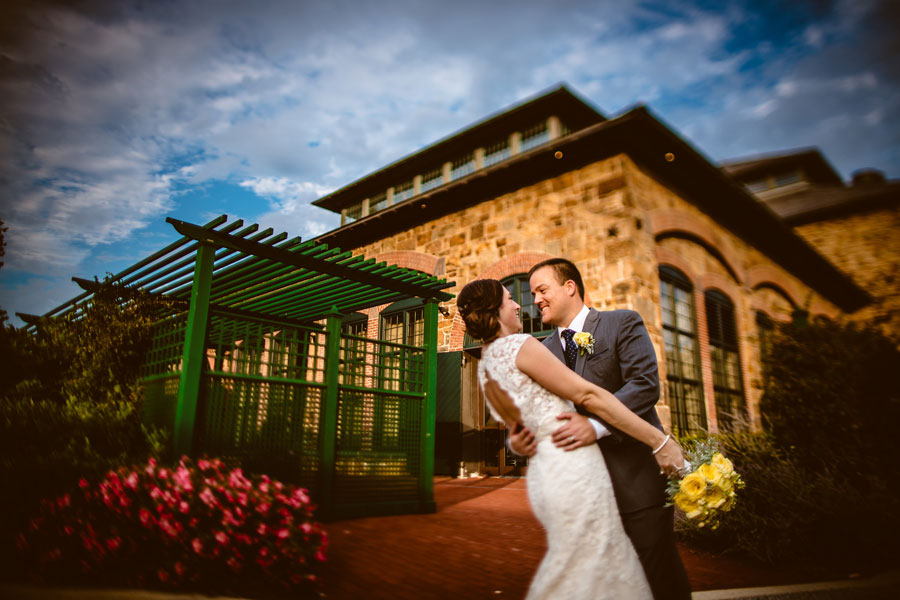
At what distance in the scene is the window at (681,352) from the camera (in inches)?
373

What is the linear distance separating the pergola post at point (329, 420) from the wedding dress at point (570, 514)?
352 centimetres

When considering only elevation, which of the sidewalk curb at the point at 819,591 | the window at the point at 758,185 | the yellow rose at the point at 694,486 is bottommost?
the sidewalk curb at the point at 819,591

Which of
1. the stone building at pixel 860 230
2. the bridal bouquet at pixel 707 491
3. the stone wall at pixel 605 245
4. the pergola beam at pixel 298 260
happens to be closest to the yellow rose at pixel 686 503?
the bridal bouquet at pixel 707 491

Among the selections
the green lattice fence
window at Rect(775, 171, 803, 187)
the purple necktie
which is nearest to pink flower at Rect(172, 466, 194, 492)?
the green lattice fence

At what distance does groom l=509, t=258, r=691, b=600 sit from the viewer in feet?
6.67

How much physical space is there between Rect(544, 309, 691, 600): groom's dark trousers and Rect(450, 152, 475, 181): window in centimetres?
974

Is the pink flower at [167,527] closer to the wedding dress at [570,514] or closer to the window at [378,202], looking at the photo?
the wedding dress at [570,514]

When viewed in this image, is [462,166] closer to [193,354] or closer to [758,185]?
[193,354]

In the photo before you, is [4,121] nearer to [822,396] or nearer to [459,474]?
[459,474]

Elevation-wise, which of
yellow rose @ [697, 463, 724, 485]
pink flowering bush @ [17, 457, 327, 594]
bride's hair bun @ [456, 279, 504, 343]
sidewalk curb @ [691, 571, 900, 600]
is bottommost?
sidewalk curb @ [691, 571, 900, 600]

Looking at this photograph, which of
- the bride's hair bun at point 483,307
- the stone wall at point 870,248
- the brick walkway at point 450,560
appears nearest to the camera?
the bride's hair bun at point 483,307

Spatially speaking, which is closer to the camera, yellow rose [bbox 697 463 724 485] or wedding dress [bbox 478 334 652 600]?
wedding dress [bbox 478 334 652 600]

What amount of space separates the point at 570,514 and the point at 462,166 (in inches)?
418

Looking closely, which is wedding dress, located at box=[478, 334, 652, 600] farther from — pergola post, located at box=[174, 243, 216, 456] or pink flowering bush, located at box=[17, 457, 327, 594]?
pergola post, located at box=[174, 243, 216, 456]
